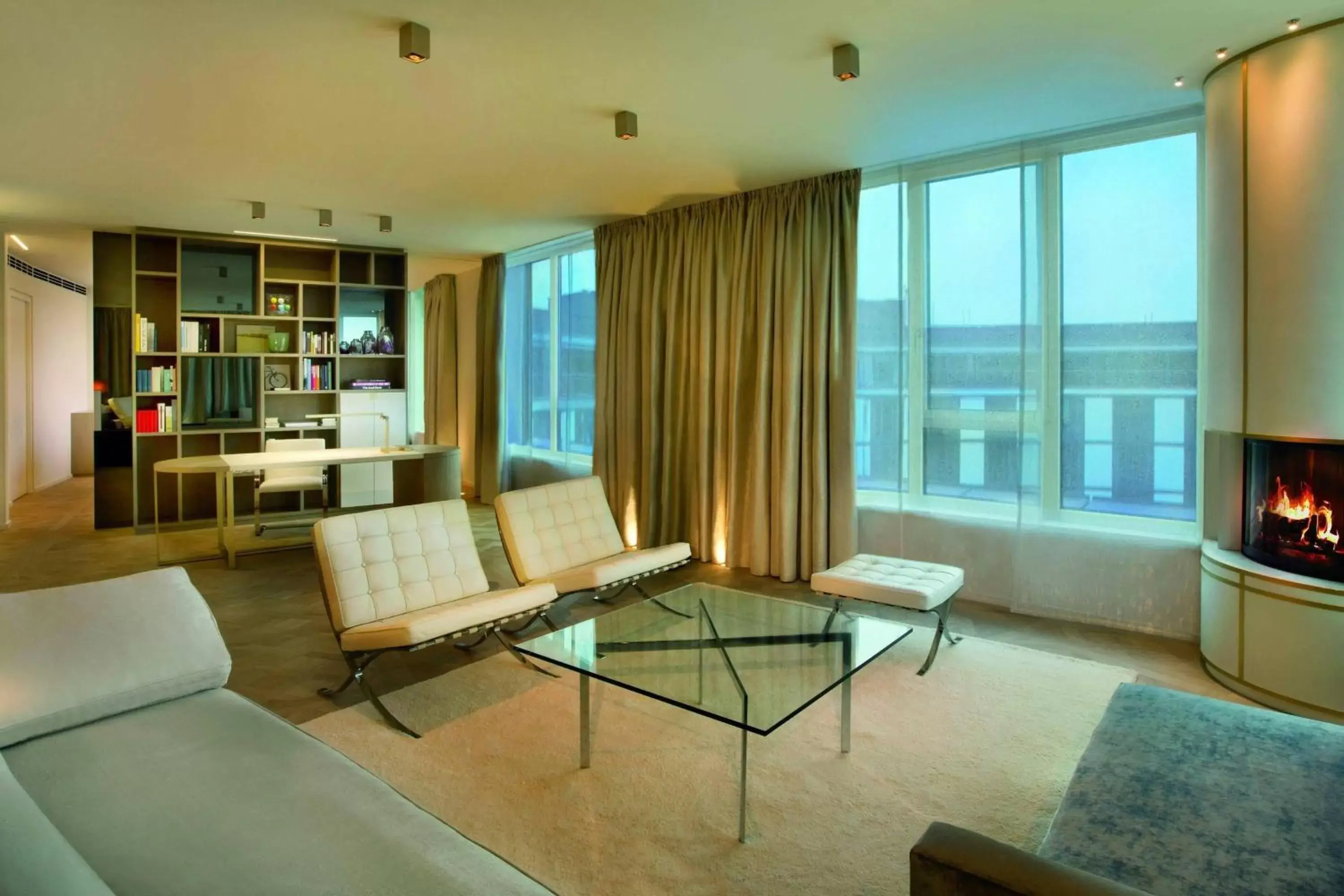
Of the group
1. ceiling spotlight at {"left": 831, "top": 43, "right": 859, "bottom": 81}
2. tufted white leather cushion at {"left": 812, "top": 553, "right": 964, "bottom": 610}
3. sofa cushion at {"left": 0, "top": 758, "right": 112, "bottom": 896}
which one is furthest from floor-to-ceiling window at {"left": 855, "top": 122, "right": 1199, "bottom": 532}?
sofa cushion at {"left": 0, "top": 758, "right": 112, "bottom": 896}

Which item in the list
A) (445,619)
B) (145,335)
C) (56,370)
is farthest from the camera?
(56,370)

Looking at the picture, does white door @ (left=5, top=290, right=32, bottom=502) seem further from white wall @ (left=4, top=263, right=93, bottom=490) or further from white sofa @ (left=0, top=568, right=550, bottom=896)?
white sofa @ (left=0, top=568, right=550, bottom=896)

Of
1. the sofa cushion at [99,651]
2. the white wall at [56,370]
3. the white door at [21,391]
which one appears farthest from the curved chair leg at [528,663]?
the white wall at [56,370]

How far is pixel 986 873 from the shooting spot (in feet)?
3.35

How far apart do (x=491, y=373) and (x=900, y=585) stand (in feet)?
18.2

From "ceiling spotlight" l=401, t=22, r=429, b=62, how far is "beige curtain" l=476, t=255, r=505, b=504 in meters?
4.90

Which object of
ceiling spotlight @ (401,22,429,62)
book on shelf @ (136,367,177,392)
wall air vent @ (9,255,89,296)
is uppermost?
wall air vent @ (9,255,89,296)

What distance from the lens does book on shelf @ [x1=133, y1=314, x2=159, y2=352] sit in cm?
643

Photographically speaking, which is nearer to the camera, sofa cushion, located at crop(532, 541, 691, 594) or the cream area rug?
the cream area rug

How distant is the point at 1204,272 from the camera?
354cm

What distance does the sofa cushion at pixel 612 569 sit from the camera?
3504 mm

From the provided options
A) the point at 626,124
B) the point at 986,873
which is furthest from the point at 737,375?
the point at 986,873

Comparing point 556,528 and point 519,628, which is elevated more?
point 556,528

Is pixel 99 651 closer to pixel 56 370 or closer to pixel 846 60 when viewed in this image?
pixel 846 60
